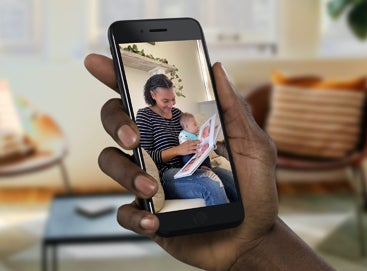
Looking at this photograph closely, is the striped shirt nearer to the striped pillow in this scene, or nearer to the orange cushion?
the striped pillow

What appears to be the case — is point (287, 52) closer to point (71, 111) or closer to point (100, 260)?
point (71, 111)

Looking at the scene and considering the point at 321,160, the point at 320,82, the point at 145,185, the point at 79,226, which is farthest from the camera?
the point at 320,82

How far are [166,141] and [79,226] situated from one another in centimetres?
170

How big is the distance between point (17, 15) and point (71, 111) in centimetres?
60

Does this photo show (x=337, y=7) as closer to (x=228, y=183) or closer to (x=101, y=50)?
(x=101, y=50)

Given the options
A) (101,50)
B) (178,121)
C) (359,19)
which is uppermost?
(178,121)

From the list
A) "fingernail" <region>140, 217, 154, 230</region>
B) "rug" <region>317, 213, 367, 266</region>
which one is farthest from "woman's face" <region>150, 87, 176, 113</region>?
"rug" <region>317, 213, 367, 266</region>

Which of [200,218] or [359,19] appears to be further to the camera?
[359,19]

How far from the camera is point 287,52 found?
153 inches

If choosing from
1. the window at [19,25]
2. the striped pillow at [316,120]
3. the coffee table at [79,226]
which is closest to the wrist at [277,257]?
the coffee table at [79,226]

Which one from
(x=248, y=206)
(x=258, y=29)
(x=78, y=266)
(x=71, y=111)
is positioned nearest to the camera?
(x=248, y=206)

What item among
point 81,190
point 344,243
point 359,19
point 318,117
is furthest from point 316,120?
point 81,190

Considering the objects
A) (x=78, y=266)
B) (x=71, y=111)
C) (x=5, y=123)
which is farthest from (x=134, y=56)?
(x=71, y=111)

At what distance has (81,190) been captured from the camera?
12.1 ft
